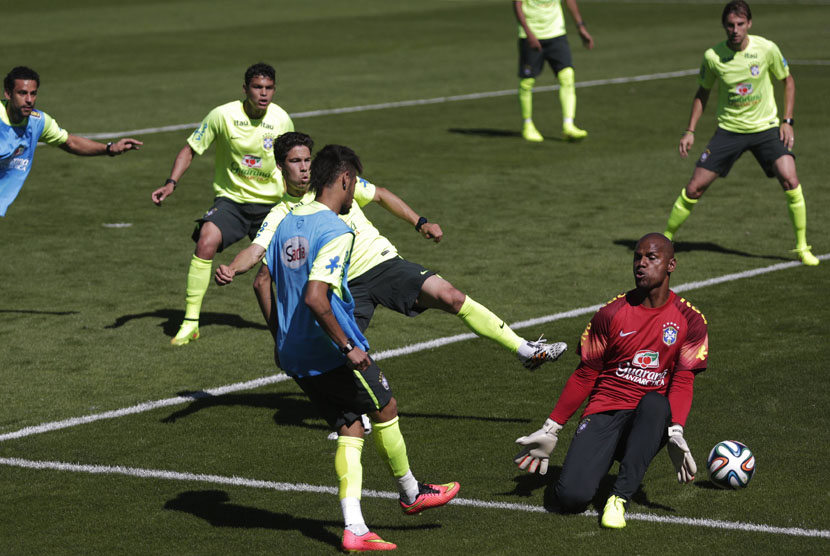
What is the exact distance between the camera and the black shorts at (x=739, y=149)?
45.0 ft

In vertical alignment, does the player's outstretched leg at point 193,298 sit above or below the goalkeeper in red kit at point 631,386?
below

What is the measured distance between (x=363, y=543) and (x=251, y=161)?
541cm

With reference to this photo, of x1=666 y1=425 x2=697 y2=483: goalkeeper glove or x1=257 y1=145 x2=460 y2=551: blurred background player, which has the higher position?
x1=257 y1=145 x2=460 y2=551: blurred background player

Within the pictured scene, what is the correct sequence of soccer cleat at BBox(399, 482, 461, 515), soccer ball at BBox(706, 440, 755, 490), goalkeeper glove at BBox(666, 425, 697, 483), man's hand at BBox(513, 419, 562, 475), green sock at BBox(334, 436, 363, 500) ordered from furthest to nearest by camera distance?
soccer ball at BBox(706, 440, 755, 490)
man's hand at BBox(513, 419, 562, 475)
soccer cleat at BBox(399, 482, 461, 515)
goalkeeper glove at BBox(666, 425, 697, 483)
green sock at BBox(334, 436, 363, 500)

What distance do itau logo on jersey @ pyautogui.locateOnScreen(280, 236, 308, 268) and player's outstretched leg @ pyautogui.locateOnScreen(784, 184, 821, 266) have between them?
8096mm

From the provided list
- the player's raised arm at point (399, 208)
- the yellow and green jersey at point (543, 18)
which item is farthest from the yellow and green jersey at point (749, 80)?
the yellow and green jersey at point (543, 18)

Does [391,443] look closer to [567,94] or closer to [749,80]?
[749,80]

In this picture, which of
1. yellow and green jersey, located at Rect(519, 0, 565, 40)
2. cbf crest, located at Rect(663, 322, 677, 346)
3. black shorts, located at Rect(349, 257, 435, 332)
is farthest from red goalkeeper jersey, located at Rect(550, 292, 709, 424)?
yellow and green jersey, located at Rect(519, 0, 565, 40)

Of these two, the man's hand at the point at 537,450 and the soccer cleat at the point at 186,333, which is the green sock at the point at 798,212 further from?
the man's hand at the point at 537,450

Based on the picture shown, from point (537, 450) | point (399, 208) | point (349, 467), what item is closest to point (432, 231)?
point (399, 208)

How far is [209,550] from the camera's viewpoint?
23.2ft

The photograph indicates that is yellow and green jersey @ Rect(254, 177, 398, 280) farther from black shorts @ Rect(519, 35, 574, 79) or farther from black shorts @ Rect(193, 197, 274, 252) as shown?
black shorts @ Rect(519, 35, 574, 79)

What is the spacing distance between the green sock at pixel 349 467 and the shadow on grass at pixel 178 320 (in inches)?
201

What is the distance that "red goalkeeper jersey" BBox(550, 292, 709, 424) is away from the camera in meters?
7.71
